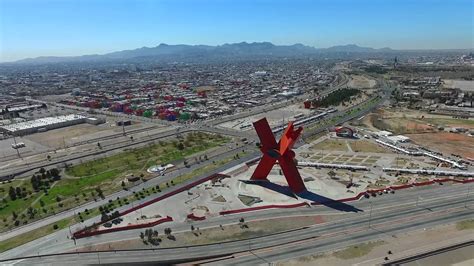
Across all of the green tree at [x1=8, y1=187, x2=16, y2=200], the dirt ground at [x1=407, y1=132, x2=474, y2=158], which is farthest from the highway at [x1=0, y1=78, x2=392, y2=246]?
the dirt ground at [x1=407, y1=132, x2=474, y2=158]

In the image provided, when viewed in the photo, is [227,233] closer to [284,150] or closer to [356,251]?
[356,251]

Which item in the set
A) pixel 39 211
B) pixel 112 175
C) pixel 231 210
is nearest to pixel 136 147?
pixel 112 175

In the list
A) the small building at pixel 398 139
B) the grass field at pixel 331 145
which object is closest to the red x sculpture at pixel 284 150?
the grass field at pixel 331 145

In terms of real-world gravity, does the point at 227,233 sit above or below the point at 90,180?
above

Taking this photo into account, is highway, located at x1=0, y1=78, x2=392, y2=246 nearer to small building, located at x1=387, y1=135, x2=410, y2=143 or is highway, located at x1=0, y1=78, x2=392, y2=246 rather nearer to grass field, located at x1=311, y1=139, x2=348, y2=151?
grass field, located at x1=311, y1=139, x2=348, y2=151

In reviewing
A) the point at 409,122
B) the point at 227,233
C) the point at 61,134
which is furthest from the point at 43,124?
the point at 409,122

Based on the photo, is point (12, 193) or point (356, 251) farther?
point (12, 193)
